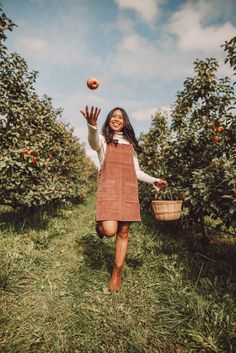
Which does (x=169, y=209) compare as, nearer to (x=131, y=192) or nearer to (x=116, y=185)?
(x=131, y=192)

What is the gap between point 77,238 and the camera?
201 inches

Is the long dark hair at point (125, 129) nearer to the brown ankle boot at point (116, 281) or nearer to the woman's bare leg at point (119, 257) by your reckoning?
the woman's bare leg at point (119, 257)

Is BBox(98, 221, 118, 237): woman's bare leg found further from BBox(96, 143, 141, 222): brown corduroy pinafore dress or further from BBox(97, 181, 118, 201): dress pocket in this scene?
BBox(97, 181, 118, 201): dress pocket

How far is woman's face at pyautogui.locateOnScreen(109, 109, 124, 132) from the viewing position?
315cm

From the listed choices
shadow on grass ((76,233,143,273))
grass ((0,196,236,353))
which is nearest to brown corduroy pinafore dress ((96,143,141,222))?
grass ((0,196,236,353))

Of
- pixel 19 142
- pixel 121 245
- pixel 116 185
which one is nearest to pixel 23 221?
pixel 19 142

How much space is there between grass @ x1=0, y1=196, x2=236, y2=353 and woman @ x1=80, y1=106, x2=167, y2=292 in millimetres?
439

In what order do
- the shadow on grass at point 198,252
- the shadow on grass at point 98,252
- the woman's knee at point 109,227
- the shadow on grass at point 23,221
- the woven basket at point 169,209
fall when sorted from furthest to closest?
1. the shadow on grass at point 23,221
2. the shadow on grass at point 98,252
3. the woven basket at point 169,209
4. the shadow on grass at point 198,252
5. the woman's knee at point 109,227

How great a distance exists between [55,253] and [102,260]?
89cm

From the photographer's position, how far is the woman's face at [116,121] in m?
3.15

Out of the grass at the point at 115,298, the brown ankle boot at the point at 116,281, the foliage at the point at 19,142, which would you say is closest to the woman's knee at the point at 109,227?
the brown ankle boot at the point at 116,281

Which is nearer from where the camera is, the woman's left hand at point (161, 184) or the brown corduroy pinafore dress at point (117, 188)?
the brown corduroy pinafore dress at point (117, 188)

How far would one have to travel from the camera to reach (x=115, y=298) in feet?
9.12

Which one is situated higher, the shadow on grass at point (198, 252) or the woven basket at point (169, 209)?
the woven basket at point (169, 209)
